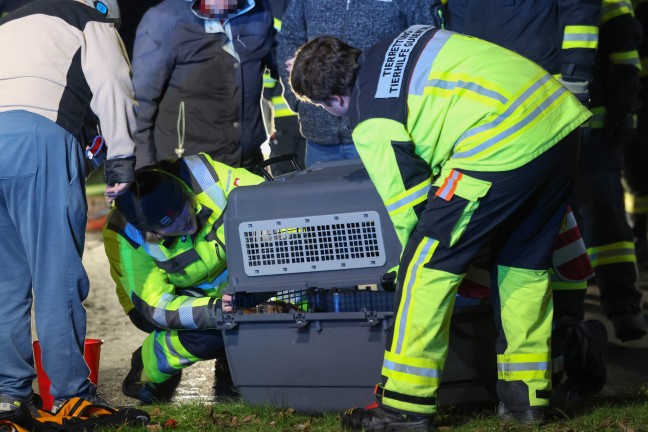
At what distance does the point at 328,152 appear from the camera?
618 cm

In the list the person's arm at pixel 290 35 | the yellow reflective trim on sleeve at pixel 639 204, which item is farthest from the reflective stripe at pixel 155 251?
the yellow reflective trim on sleeve at pixel 639 204

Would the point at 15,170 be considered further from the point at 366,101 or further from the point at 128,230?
the point at 366,101

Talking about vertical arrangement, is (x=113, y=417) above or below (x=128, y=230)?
below

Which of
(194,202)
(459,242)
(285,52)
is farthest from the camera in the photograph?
(285,52)

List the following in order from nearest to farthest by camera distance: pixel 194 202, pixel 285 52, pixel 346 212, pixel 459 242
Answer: pixel 459 242 < pixel 346 212 < pixel 194 202 < pixel 285 52

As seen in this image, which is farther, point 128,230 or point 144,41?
point 144,41

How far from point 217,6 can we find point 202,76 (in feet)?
1.29

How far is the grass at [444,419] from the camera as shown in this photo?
446 centimetres

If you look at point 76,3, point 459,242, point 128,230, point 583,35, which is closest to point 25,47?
point 76,3

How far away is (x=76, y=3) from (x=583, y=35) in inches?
98.1

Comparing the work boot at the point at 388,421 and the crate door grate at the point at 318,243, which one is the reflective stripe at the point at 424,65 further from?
the work boot at the point at 388,421

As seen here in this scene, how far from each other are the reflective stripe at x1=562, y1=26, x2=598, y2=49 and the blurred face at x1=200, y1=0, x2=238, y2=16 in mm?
1781

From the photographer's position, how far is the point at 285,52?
20.3 ft

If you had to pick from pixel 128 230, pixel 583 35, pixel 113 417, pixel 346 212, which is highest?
pixel 583 35
